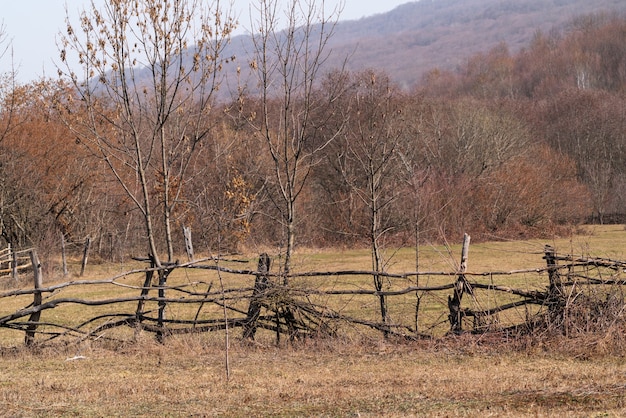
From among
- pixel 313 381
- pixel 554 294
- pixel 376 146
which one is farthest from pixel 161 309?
pixel 554 294

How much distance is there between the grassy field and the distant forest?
3.79 metres

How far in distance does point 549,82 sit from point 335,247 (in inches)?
2343

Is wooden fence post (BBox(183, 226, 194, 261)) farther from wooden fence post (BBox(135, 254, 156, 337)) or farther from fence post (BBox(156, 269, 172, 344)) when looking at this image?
fence post (BBox(156, 269, 172, 344))

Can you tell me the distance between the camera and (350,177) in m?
37.4

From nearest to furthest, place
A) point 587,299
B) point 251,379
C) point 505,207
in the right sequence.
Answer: point 251,379 → point 587,299 → point 505,207

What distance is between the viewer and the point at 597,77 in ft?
278

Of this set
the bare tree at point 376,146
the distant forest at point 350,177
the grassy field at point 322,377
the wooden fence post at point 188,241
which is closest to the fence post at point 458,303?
the grassy field at point 322,377

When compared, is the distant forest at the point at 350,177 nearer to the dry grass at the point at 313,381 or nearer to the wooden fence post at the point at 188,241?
the wooden fence post at the point at 188,241

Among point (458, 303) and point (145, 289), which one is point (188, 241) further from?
point (458, 303)

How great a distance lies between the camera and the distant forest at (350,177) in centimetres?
2172

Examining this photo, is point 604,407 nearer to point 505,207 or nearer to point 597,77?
point 505,207

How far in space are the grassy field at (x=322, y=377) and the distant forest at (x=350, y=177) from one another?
379 centimetres

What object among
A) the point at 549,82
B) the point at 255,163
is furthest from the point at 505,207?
the point at 549,82

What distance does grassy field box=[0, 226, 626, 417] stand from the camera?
602 centimetres
